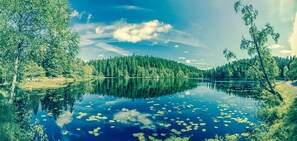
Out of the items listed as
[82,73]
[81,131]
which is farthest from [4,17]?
[82,73]

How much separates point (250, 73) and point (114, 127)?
52.7ft

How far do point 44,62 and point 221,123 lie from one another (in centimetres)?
2237

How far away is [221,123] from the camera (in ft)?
101

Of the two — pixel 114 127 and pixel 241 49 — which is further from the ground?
pixel 241 49

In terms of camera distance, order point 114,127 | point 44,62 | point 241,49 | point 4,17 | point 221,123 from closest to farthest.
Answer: point 4,17
point 44,62
point 241,49
point 114,127
point 221,123

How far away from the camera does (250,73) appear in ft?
70.1

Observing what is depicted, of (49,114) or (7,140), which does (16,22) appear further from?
(49,114)

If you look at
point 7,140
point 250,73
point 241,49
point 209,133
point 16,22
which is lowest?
point 209,133

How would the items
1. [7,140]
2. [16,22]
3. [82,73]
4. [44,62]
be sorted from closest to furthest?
[7,140]
[16,22]
[44,62]
[82,73]

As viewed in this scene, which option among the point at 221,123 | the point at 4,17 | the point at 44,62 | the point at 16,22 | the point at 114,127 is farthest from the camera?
the point at 221,123

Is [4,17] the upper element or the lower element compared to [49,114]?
upper

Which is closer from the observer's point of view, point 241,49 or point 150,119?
point 241,49

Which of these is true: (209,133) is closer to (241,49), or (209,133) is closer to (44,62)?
(241,49)

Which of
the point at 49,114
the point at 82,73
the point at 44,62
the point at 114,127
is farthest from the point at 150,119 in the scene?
the point at 82,73
